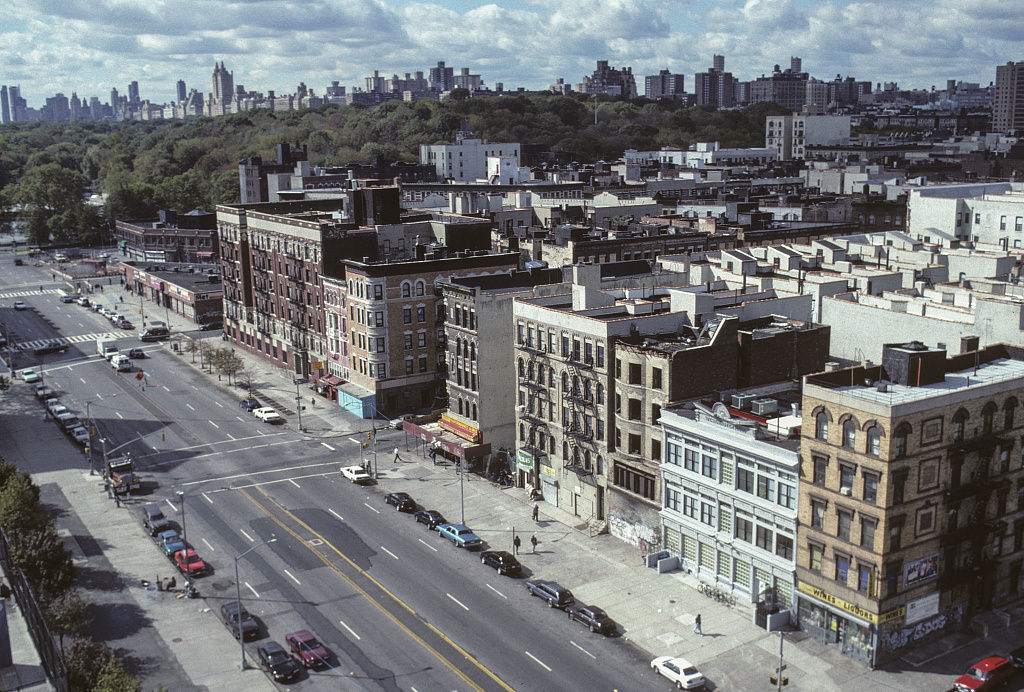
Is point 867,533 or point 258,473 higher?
point 867,533

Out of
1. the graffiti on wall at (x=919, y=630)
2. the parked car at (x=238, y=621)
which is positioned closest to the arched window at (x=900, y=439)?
the graffiti on wall at (x=919, y=630)

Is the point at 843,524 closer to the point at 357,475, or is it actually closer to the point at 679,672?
the point at 679,672

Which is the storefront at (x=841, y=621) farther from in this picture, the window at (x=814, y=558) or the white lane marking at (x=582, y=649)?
the white lane marking at (x=582, y=649)

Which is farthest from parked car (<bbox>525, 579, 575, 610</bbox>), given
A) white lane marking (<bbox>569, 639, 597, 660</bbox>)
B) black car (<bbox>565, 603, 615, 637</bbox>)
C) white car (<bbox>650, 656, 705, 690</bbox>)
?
white car (<bbox>650, 656, 705, 690</bbox>)

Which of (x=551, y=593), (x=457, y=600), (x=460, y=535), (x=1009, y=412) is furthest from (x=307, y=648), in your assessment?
(x=1009, y=412)

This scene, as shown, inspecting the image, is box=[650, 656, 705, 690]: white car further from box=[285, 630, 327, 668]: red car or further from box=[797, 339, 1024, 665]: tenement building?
box=[285, 630, 327, 668]: red car

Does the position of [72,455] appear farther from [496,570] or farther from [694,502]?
[694,502]
